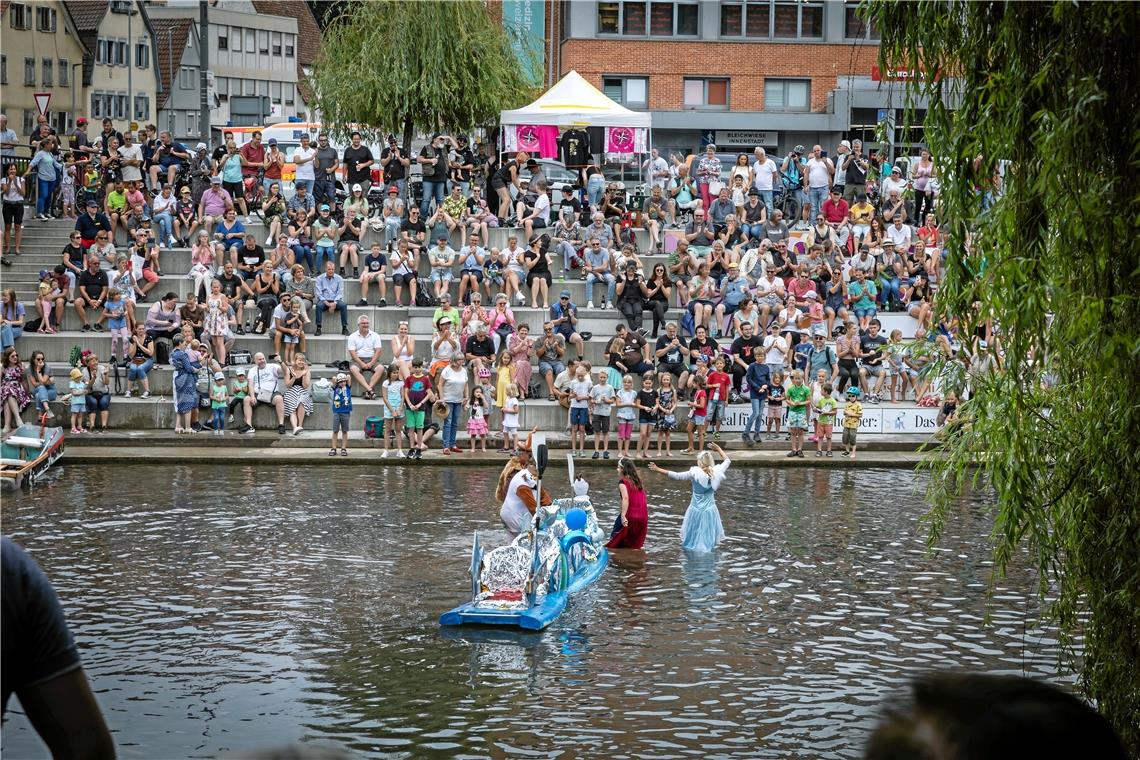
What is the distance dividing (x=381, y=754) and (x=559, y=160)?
94.4 ft

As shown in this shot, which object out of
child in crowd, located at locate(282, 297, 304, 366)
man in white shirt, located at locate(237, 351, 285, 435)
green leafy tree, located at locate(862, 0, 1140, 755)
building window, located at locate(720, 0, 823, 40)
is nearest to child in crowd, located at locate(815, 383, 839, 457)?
man in white shirt, located at locate(237, 351, 285, 435)

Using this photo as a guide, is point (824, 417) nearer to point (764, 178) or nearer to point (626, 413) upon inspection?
point (626, 413)

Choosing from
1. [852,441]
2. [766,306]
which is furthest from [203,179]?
[852,441]

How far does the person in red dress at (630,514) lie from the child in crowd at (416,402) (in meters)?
9.03

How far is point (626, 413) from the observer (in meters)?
28.4

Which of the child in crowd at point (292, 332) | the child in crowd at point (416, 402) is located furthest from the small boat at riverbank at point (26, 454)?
the child in crowd at point (416, 402)

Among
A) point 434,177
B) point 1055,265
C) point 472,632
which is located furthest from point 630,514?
point 434,177

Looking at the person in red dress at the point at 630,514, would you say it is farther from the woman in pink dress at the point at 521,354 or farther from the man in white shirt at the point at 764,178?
the man in white shirt at the point at 764,178

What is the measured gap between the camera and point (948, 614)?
16.3 m

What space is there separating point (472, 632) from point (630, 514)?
4451 millimetres

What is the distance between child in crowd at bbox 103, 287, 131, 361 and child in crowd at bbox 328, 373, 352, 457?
540 centimetres

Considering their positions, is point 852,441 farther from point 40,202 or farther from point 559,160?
point 40,202

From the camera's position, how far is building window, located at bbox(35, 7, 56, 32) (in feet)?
224

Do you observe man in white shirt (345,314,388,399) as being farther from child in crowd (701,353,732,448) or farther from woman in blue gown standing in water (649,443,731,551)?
woman in blue gown standing in water (649,443,731,551)
